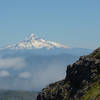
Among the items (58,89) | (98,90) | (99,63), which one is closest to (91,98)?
(98,90)

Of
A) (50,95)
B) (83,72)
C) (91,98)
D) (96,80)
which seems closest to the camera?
(91,98)

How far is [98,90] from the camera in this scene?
9931 centimetres

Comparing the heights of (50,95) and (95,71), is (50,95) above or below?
below

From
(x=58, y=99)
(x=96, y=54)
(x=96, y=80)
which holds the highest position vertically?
(x=96, y=54)

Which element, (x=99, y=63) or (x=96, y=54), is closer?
(x=99, y=63)

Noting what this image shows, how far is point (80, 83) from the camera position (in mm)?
115625

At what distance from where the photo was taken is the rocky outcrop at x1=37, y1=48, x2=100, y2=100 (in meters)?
105

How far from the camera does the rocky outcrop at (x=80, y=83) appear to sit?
10497 cm

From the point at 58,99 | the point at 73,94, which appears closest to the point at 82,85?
the point at 73,94

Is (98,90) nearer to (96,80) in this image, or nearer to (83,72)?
(96,80)

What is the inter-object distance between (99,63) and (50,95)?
85.2ft

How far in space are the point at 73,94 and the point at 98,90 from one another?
616 inches

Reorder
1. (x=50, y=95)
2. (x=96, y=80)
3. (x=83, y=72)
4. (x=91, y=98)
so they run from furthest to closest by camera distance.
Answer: (x=50, y=95) < (x=83, y=72) < (x=96, y=80) < (x=91, y=98)

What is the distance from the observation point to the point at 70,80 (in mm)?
125000
